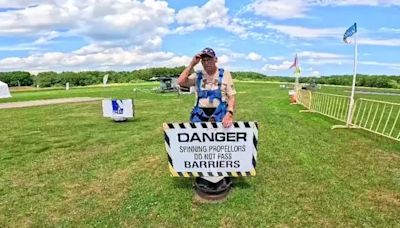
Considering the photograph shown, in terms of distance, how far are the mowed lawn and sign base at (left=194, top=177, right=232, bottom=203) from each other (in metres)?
0.13

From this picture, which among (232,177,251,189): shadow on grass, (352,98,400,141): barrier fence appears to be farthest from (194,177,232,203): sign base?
(352,98,400,141): barrier fence

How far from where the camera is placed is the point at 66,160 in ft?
31.4

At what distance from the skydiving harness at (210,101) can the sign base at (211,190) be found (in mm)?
932

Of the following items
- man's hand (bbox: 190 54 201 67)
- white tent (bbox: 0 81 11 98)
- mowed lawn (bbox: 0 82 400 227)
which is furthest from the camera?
white tent (bbox: 0 81 11 98)

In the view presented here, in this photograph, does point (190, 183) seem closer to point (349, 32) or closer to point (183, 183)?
point (183, 183)

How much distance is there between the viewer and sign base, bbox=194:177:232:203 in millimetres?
6238

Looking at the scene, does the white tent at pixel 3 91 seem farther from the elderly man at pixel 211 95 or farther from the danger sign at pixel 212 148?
the elderly man at pixel 211 95

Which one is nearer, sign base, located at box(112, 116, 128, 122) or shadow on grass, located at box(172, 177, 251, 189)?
shadow on grass, located at box(172, 177, 251, 189)

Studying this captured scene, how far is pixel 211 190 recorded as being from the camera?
623 centimetres

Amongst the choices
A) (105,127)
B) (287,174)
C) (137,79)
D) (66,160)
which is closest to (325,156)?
(287,174)

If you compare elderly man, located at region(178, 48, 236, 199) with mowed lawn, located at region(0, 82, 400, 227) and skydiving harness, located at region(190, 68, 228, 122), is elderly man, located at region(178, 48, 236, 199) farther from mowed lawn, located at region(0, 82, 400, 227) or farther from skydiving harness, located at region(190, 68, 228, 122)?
mowed lawn, located at region(0, 82, 400, 227)

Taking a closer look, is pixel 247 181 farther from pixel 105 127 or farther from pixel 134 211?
pixel 105 127

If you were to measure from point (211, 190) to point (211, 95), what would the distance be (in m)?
1.40

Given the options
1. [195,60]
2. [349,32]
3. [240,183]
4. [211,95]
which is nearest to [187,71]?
[195,60]
